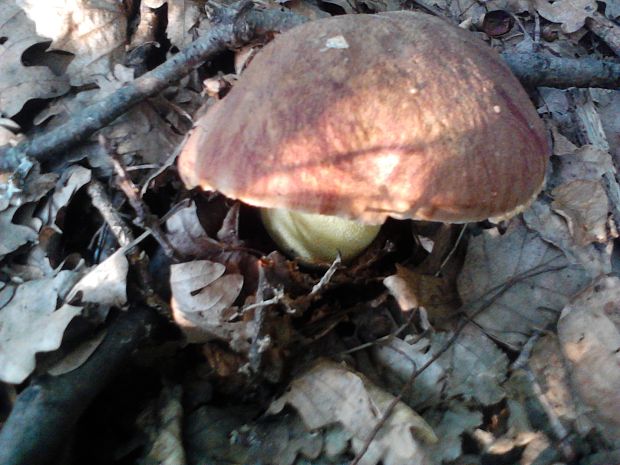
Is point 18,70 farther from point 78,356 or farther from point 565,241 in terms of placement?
point 565,241

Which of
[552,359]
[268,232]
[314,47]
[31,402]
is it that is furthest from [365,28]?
[31,402]

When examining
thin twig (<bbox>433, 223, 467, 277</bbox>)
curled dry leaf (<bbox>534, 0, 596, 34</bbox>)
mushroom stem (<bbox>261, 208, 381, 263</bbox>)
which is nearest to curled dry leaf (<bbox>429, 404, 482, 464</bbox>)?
thin twig (<bbox>433, 223, 467, 277</bbox>)

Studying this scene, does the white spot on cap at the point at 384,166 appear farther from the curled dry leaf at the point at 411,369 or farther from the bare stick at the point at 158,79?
the bare stick at the point at 158,79

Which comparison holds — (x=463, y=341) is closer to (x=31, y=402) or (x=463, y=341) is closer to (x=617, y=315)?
(x=617, y=315)

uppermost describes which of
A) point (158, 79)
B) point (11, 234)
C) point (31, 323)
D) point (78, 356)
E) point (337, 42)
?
point (337, 42)

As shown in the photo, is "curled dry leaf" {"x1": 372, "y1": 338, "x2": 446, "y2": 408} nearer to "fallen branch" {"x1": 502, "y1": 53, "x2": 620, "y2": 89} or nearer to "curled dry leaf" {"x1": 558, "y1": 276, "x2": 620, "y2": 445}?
"curled dry leaf" {"x1": 558, "y1": 276, "x2": 620, "y2": 445}

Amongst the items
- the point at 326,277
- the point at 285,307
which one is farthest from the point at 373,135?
the point at 285,307
